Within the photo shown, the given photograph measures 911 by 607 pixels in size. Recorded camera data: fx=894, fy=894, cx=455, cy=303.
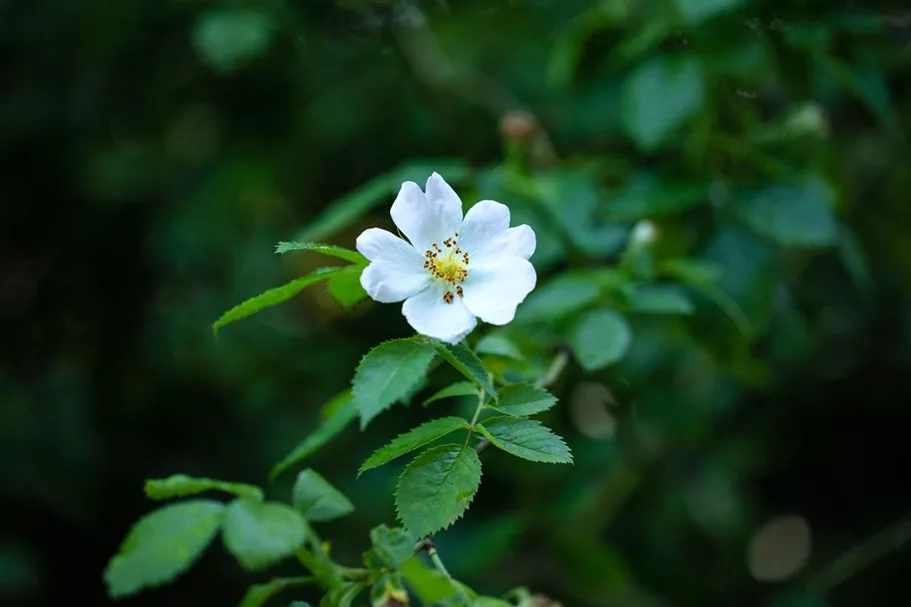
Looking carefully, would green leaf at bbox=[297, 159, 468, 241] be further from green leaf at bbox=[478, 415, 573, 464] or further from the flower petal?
green leaf at bbox=[478, 415, 573, 464]

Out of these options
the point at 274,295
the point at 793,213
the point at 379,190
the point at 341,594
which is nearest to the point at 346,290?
the point at 274,295

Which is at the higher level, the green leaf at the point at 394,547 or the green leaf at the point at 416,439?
the green leaf at the point at 416,439

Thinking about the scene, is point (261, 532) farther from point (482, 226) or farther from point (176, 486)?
point (482, 226)

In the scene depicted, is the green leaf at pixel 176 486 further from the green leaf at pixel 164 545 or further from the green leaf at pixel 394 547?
the green leaf at pixel 394 547

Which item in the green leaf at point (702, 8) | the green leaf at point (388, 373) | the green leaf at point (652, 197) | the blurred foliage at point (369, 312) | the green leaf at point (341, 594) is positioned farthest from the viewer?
the blurred foliage at point (369, 312)

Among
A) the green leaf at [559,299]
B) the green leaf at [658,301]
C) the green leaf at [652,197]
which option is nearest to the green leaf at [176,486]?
the green leaf at [559,299]

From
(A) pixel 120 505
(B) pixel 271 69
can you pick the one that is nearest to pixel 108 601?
(A) pixel 120 505

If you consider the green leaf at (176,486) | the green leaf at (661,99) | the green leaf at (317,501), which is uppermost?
the green leaf at (661,99)
